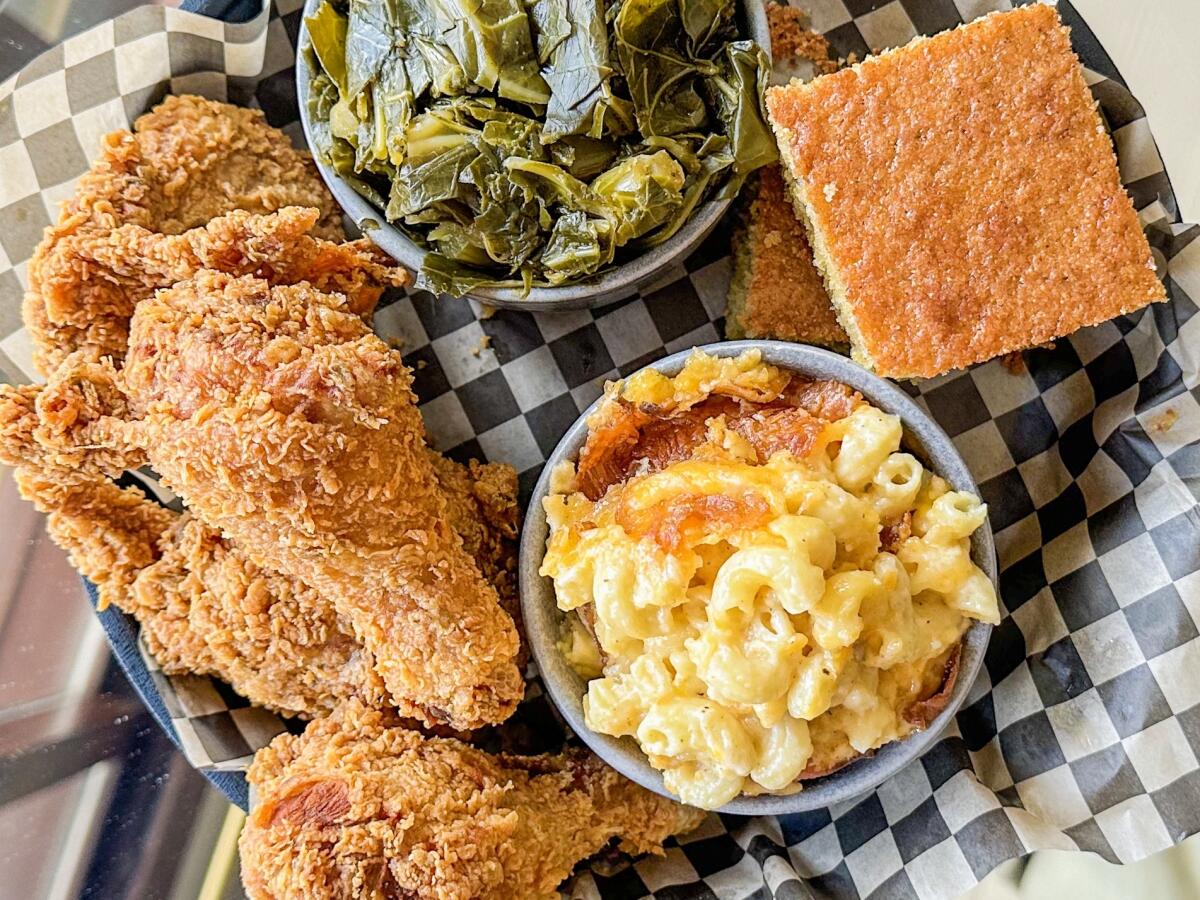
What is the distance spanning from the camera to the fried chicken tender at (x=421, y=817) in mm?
2271

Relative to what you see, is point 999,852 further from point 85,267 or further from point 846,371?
point 85,267

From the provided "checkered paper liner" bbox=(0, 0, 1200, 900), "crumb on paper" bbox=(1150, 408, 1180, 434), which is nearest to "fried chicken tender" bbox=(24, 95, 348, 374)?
"checkered paper liner" bbox=(0, 0, 1200, 900)

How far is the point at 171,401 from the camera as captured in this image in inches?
85.9

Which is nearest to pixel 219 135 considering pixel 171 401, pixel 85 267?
pixel 85 267

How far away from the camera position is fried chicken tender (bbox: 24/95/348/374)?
244 cm

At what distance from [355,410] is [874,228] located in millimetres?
1271

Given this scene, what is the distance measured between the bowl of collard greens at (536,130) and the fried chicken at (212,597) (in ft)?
2.18

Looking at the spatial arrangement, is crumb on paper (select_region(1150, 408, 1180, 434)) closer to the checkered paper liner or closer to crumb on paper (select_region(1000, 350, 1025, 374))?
the checkered paper liner

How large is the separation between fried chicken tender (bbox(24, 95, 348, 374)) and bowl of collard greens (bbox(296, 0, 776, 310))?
0.22 meters

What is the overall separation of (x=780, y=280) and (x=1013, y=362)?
2.37ft

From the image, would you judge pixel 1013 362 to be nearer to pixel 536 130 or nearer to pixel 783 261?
pixel 783 261

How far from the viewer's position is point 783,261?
285cm

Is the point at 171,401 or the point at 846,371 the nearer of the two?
the point at 171,401

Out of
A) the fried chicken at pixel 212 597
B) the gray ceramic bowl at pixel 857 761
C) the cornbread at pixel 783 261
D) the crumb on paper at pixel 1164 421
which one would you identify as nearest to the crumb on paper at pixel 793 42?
the cornbread at pixel 783 261
